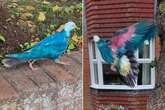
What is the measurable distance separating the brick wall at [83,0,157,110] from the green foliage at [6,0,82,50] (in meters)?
1.42

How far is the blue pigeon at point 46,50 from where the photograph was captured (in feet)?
8.74

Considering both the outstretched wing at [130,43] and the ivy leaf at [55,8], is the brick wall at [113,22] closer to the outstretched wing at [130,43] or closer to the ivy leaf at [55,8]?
the ivy leaf at [55,8]

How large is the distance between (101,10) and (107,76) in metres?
0.77

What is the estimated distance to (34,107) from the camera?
2654 millimetres

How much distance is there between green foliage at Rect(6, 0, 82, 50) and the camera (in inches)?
120

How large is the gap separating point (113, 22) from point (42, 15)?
191 cm

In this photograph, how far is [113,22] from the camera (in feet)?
16.3

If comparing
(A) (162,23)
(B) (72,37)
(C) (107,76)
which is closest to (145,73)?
(C) (107,76)

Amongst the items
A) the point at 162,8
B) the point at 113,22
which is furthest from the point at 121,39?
the point at 113,22

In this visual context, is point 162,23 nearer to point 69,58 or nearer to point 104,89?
point 69,58

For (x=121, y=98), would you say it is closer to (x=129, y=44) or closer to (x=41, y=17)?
(x=41, y=17)

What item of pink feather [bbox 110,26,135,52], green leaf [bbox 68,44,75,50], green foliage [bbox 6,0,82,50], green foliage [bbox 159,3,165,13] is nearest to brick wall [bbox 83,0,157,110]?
green foliage [bbox 6,0,82,50]

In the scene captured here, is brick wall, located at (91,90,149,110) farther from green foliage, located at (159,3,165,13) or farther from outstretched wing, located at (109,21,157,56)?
outstretched wing, located at (109,21,157,56)

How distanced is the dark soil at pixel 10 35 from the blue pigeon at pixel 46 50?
0.45ft
